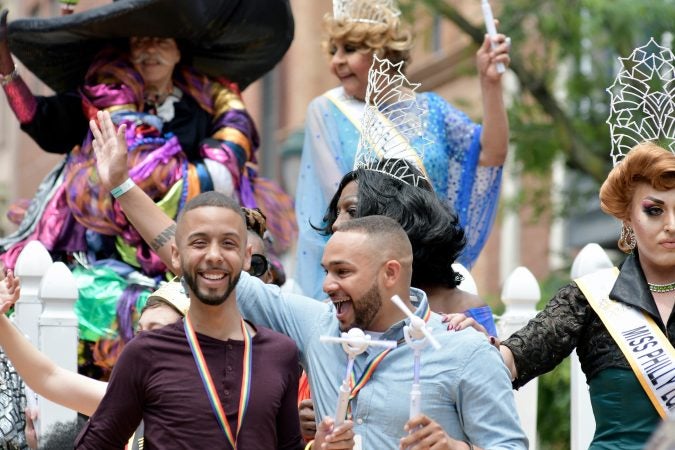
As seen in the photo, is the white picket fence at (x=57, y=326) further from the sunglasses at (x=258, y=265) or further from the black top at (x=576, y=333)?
the black top at (x=576, y=333)

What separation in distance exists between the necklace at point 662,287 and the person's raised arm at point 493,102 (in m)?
1.49

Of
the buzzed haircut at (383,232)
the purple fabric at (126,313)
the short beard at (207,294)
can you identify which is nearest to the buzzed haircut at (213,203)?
the short beard at (207,294)

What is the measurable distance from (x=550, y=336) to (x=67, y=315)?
2214 mm

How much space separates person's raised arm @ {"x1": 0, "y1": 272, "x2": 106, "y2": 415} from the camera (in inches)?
188

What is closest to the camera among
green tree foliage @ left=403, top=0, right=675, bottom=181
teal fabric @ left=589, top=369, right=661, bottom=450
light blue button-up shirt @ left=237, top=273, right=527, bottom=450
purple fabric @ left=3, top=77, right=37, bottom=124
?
light blue button-up shirt @ left=237, top=273, right=527, bottom=450

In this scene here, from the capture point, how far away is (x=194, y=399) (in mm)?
4359

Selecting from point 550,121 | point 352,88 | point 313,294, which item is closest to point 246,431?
point 313,294

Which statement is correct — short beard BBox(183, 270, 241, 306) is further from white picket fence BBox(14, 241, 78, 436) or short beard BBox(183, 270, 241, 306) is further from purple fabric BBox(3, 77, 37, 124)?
purple fabric BBox(3, 77, 37, 124)

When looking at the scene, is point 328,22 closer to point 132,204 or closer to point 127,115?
point 127,115

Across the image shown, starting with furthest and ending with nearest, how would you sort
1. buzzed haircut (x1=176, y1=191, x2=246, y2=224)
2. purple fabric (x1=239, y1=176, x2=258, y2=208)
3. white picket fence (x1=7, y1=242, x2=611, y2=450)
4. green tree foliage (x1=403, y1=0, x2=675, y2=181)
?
green tree foliage (x1=403, y1=0, x2=675, y2=181)
purple fabric (x1=239, y1=176, x2=258, y2=208)
white picket fence (x1=7, y1=242, x2=611, y2=450)
buzzed haircut (x1=176, y1=191, x2=246, y2=224)

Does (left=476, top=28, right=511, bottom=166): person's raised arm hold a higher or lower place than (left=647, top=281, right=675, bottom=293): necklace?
higher

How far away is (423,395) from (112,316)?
2.54 meters

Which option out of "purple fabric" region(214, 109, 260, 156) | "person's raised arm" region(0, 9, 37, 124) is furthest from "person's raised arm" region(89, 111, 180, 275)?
"purple fabric" region(214, 109, 260, 156)

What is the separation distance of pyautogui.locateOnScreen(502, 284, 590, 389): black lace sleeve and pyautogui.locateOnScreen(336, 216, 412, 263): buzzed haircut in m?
0.58
